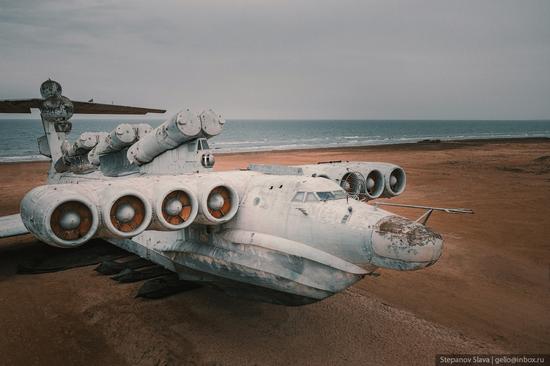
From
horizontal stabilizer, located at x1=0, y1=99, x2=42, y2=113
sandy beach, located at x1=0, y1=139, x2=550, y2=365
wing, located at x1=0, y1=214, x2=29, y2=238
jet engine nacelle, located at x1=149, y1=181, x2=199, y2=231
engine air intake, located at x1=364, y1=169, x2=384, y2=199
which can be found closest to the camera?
jet engine nacelle, located at x1=149, y1=181, x2=199, y2=231

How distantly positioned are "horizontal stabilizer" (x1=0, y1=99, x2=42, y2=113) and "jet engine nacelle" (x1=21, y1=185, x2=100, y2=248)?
11.2 meters

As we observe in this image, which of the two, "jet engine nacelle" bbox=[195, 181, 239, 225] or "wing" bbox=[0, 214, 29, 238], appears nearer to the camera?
"jet engine nacelle" bbox=[195, 181, 239, 225]

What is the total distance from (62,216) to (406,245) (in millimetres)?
6384

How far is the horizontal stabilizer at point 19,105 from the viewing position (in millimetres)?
15362

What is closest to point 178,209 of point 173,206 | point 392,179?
point 173,206

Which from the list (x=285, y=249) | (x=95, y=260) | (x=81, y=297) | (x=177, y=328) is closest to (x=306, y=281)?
(x=285, y=249)

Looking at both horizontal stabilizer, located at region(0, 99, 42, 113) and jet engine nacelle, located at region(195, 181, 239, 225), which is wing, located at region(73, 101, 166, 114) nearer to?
horizontal stabilizer, located at region(0, 99, 42, 113)

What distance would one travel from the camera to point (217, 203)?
842 centimetres

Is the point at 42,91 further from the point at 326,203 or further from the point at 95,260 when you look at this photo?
the point at 326,203

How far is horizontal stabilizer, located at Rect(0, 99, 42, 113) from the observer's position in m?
15.4

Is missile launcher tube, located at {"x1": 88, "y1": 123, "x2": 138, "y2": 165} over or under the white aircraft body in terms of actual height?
over

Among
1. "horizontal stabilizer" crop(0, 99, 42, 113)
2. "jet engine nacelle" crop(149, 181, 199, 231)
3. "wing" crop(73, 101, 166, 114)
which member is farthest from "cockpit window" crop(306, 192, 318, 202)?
"horizontal stabilizer" crop(0, 99, 42, 113)

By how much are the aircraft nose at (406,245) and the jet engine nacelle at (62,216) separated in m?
5.43

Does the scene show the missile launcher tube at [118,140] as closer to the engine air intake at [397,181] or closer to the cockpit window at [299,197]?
the cockpit window at [299,197]
